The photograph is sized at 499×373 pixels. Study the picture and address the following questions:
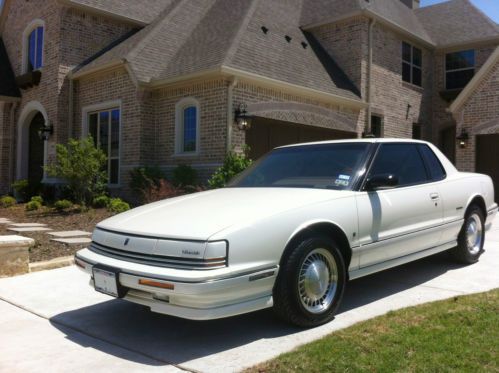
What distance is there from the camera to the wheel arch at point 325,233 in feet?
12.6

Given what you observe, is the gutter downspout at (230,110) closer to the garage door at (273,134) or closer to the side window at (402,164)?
the garage door at (273,134)

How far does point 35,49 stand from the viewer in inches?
672

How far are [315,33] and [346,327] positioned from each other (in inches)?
612

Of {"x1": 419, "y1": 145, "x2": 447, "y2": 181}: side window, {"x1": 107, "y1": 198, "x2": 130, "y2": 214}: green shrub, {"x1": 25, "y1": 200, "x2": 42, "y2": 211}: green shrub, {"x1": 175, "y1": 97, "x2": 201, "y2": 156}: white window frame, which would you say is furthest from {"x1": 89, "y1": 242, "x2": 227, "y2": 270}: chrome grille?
{"x1": 25, "y1": 200, "x2": 42, "y2": 211}: green shrub

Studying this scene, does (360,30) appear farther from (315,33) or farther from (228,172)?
(228,172)

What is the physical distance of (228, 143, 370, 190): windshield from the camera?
4641mm

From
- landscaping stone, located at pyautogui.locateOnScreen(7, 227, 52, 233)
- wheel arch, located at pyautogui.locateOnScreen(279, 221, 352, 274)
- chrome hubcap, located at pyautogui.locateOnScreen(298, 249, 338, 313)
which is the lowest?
landscaping stone, located at pyautogui.locateOnScreen(7, 227, 52, 233)

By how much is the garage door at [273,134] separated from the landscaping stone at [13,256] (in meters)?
8.32

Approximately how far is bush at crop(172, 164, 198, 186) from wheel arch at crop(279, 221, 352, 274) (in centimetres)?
823

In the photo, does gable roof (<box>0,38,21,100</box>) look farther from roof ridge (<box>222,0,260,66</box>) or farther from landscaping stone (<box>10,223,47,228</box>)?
roof ridge (<box>222,0,260,66</box>)

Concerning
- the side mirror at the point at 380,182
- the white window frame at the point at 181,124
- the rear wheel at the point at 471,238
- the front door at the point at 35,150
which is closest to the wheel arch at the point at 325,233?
the side mirror at the point at 380,182

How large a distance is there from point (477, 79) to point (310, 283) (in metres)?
13.4

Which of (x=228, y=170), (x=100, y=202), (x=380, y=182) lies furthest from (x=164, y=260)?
(x=100, y=202)

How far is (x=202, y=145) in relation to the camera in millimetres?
12594
